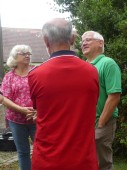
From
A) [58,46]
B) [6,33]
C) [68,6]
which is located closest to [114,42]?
[58,46]

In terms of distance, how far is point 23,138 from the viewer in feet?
14.2

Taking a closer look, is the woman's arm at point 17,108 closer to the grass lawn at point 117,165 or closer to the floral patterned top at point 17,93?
the floral patterned top at point 17,93

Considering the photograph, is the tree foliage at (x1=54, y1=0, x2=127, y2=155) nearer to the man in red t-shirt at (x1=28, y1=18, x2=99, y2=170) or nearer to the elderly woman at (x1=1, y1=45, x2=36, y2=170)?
the elderly woman at (x1=1, y1=45, x2=36, y2=170)

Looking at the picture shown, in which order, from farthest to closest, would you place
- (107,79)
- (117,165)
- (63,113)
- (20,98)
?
(117,165) → (20,98) → (107,79) → (63,113)

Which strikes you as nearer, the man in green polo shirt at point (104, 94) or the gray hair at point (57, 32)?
the gray hair at point (57, 32)

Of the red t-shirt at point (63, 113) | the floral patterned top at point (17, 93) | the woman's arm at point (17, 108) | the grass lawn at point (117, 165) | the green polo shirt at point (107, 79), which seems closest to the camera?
the red t-shirt at point (63, 113)

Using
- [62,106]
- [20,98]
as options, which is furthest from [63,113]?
[20,98]

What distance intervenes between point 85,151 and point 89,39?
179cm

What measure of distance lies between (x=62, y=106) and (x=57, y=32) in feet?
1.72

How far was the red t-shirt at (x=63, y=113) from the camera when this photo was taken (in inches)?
94.3

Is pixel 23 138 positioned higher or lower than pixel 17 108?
lower

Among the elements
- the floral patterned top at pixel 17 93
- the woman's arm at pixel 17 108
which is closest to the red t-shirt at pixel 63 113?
the woman's arm at pixel 17 108

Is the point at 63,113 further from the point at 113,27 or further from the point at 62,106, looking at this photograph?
the point at 113,27

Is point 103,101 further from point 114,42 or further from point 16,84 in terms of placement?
point 114,42
